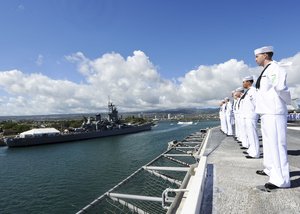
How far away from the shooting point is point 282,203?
328 centimetres

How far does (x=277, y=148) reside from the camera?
3977 mm

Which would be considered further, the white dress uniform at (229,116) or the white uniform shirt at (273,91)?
the white dress uniform at (229,116)

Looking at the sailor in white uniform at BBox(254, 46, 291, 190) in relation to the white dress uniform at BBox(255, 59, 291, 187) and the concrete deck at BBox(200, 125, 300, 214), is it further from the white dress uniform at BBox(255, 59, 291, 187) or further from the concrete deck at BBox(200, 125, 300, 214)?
the concrete deck at BBox(200, 125, 300, 214)

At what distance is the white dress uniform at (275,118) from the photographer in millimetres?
3885

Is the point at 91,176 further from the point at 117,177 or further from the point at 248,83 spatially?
the point at 248,83

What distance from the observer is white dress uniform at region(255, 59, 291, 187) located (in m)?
3.88

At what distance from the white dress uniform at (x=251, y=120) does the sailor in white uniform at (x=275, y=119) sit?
2718mm

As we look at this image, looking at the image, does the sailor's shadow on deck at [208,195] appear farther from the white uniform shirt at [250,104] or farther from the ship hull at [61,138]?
the ship hull at [61,138]

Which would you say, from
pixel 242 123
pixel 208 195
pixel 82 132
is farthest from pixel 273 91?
pixel 82 132

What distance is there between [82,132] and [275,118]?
7357cm

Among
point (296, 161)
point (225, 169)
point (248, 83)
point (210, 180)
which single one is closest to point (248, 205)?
point (210, 180)

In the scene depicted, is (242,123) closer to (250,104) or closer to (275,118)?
(250,104)

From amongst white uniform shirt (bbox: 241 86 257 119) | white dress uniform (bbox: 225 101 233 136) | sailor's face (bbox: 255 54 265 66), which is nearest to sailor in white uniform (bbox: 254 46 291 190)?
sailor's face (bbox: 255 54 265 66)

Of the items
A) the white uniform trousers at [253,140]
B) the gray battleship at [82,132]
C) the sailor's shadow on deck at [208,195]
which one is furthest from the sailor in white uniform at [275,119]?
the gray battleship at [82,132]
